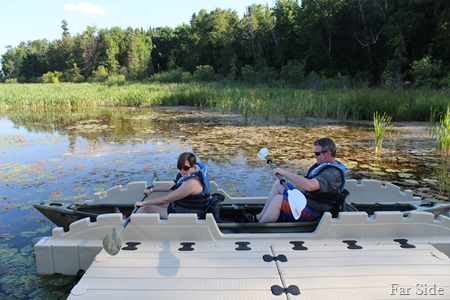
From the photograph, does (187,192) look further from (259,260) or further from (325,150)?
(325,150)

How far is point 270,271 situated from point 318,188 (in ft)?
3.02

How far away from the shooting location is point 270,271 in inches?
91.0

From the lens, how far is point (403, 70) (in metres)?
23.1

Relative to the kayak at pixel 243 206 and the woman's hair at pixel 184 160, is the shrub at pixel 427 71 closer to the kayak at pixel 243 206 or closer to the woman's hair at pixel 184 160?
the kayak at pixel 243 206

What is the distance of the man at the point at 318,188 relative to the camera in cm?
297

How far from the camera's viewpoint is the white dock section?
211cm

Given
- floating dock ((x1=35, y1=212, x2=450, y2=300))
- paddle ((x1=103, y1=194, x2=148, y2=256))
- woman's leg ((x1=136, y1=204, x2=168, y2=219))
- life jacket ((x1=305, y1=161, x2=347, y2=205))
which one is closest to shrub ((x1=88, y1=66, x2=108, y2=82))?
woman's leg ((x1=136, y1=204, x2=168, y2=219))

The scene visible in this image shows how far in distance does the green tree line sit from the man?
42.7ft

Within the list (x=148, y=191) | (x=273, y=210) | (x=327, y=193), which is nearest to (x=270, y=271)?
(x=273, y=210)

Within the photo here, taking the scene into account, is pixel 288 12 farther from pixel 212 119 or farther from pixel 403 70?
pixel 212 119

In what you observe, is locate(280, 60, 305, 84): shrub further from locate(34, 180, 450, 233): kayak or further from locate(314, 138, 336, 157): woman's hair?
locate(314, 138, 336, 157): woman's hair

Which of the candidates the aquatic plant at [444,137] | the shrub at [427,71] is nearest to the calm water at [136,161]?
the aquatic plant at [444,137]

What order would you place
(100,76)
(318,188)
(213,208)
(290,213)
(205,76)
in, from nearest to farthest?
(318,188), (290,213), (213,208), (205,76), (100,76)

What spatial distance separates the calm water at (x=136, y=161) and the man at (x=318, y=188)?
1788 mm
